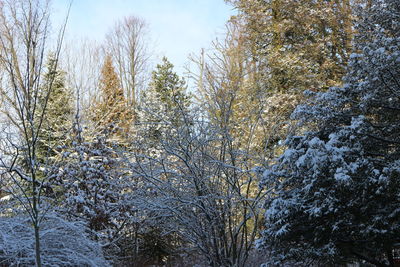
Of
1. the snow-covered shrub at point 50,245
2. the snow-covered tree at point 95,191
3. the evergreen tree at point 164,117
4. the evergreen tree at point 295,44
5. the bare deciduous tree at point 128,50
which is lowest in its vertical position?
the snow-covered shrub at point 50,245

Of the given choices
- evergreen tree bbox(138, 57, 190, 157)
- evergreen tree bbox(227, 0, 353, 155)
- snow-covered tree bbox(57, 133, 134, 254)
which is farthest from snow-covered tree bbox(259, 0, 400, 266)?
evergreen tree bbox(227, 0, 353, 155)

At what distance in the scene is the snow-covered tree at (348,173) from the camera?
18.9 feet

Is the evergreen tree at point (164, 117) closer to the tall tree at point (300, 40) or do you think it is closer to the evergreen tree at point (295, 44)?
the evergreen tree at point (295, 44)

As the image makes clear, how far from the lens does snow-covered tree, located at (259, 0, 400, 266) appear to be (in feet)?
18.9

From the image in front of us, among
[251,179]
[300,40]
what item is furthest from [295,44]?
[251,179]

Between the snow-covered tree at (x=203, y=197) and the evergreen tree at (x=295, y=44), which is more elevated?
the evergreen tree at (x=295, y=44)

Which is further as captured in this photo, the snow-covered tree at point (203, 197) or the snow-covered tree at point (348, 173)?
the snow-covered tree at point (203, 197)

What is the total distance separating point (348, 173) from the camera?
221 inches

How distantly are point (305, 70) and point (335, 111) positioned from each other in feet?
19.7

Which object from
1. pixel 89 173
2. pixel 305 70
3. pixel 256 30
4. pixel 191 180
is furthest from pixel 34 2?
pixel 256 30

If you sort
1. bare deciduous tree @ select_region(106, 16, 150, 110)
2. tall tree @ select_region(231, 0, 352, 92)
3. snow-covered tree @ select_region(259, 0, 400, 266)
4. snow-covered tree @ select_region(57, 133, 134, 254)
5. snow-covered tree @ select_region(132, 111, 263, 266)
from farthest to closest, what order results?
bare deciduous tree @ select_region(106, 16, 150, 110)
tall tree @ select_region(231, 0, 352, 92)
snow-covered tree @ select_region(57, 133, 134, 254)
snow-covered tree @ select_region(132, 111, 263, 266)
snow-covered tree @ select_region(259, 0, 400, 266)

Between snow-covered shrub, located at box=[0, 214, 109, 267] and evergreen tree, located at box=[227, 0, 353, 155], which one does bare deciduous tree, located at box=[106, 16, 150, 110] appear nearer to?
evergreen tree, located at box=[227, 0, 353, 155]

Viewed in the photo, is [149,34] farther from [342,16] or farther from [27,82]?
[27,82]

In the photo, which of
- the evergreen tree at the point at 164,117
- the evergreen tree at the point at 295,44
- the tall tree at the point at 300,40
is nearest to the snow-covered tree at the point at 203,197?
the evergreen tree at the point at 164,117
